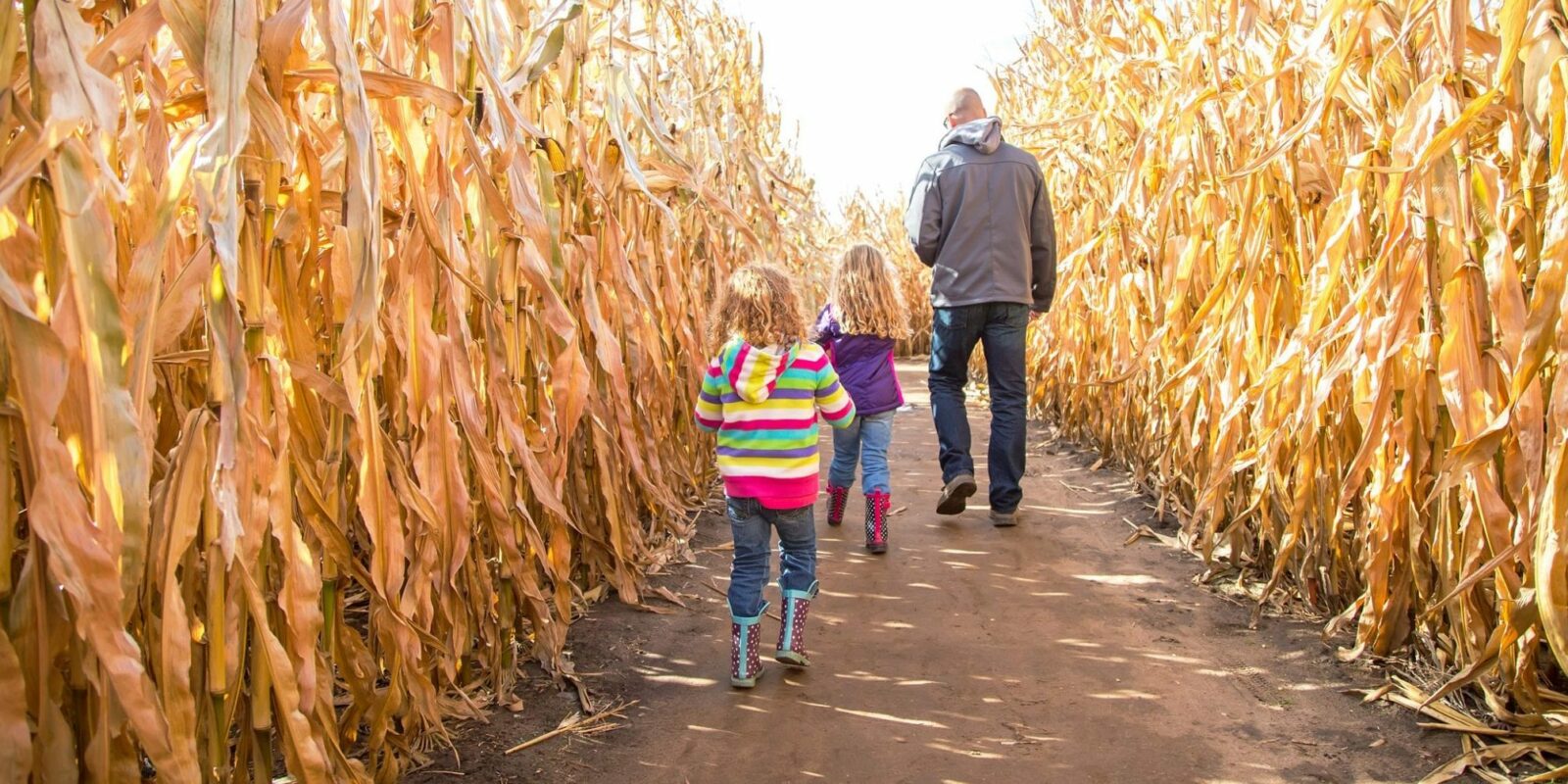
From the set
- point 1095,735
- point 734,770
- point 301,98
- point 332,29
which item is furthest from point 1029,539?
point 332,29

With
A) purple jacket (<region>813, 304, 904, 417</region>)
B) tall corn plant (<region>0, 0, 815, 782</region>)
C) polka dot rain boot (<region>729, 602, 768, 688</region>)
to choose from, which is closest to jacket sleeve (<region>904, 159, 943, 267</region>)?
purple jacket (<region>813, 304, 904, 417</region>)

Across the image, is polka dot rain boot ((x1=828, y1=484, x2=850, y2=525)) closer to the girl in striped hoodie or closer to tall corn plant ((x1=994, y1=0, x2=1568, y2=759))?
tall corn plant ((x1=994, y1=0, x2=1568, y2=759))

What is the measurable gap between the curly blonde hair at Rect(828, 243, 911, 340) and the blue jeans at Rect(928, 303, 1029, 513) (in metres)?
0.27

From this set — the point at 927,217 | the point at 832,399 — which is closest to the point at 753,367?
the point at 832,399

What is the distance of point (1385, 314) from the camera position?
271cm

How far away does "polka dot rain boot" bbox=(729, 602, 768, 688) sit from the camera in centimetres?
302

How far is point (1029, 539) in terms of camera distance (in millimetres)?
4453

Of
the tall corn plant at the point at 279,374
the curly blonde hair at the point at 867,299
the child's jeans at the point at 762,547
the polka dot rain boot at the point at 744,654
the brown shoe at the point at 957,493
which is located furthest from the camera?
the brown shoe at the point at 957,493

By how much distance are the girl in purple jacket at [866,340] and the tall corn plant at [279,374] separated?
43.7 inches

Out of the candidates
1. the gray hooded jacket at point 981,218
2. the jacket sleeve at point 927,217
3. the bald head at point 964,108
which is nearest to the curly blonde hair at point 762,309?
the gray hooded jacket at point 981,218

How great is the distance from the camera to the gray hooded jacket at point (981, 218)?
4.70 meters

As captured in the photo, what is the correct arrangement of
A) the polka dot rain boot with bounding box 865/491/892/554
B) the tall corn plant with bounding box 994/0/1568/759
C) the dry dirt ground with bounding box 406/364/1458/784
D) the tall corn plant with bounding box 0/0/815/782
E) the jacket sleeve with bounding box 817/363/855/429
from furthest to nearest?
the polka dot rain boot with bounding box 865/491/892/554, the jacket sleeve with bounding box 817/363/855/429, the dry dirt ground with bounding box 406/364/1458/784, the tall corn plant with bounding box 994/0/1568/759, the tall corn plant with bounding box 0/0/815/782

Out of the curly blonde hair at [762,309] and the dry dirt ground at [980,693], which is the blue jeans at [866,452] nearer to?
the dry dirt ground at [980,693]

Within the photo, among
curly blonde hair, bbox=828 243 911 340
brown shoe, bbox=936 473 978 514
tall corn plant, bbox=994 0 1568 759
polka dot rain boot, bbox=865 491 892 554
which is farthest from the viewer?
brown shoe, bbox=936 473 978 514
